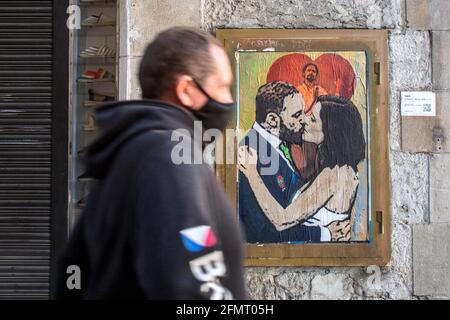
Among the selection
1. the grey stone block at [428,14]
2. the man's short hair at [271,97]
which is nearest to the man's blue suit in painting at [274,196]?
the man's short hair at [271,97]

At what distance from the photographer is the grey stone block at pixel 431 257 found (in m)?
5.36

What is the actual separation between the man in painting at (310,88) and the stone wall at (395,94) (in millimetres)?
356

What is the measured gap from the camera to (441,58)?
17.8 ft

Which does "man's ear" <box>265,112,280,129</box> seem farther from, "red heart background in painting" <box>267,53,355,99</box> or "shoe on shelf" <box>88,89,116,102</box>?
"shoe on shelf" <box>88,89,116,102</box>

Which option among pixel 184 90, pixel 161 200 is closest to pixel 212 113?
pixel 184 90

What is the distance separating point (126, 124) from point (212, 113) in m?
0.28

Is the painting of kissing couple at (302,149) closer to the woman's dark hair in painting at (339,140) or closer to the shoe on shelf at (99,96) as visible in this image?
the woman's dark hair in painting at (339,140)

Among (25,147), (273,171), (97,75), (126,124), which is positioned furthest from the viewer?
(97,75)

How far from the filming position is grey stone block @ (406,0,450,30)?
5430 mm

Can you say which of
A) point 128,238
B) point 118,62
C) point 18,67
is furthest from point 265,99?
point 128,238

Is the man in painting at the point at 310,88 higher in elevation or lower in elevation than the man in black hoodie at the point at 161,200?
higher

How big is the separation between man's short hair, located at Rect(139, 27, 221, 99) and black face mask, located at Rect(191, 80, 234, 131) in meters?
0.05

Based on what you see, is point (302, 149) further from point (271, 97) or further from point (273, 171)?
point (271, 97)
